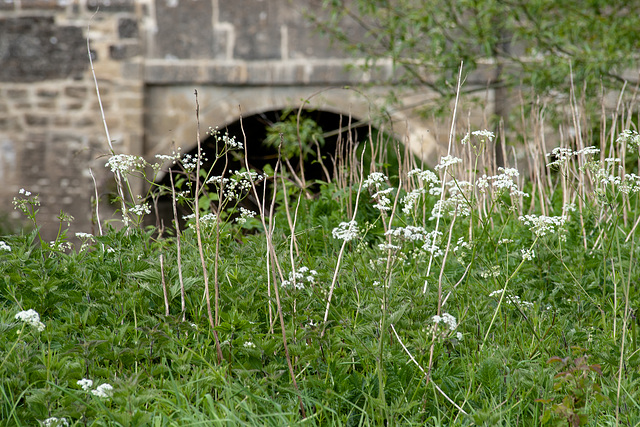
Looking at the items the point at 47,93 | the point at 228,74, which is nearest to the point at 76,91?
the point at 47,93

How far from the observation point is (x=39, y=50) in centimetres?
727

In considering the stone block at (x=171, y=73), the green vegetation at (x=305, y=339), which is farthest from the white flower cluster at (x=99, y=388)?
the stone block at (x=171, y=73)

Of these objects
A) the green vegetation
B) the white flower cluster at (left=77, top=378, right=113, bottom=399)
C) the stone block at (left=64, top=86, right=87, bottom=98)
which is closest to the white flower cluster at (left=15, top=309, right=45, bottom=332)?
the green vegetation

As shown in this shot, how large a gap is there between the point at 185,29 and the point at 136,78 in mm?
712

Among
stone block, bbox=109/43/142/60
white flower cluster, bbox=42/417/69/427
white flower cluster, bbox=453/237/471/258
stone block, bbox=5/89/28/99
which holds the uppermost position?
stone block, bbox=109/43/142/60

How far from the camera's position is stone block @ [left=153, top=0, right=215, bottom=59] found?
278 inches

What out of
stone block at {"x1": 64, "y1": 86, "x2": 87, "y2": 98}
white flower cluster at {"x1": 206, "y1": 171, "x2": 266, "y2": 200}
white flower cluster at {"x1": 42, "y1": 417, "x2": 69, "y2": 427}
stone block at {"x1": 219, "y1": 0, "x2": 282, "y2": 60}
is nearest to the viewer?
white flower cluster at {"x1": 42, "y1": 417, "x2": 69, "y2": 427}

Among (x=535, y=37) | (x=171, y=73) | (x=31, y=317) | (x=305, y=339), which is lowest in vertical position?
(x=305, y=339)

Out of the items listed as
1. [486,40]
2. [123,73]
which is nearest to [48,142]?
[123,73]

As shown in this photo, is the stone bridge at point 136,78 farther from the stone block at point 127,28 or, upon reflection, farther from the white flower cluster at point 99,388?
the white flower cluster at point 99,388

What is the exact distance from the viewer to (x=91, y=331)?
2.16 m

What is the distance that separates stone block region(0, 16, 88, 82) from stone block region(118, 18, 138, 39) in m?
0.41

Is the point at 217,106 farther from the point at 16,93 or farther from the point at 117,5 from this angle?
the point at 16,93

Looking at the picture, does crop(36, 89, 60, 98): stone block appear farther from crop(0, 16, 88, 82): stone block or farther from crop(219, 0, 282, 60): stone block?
crop(219, 0, 282, 60): stone block
